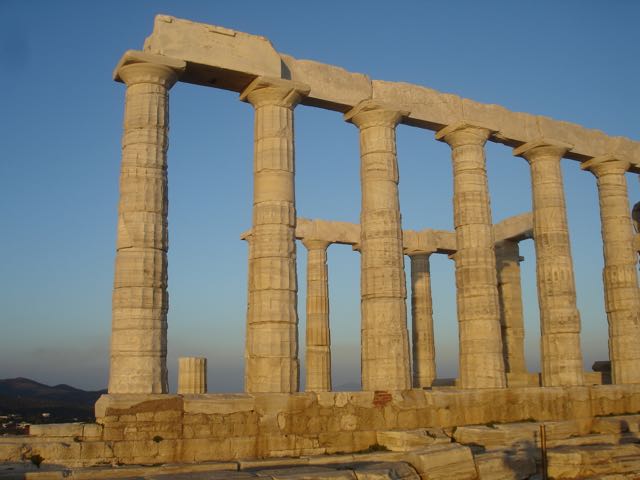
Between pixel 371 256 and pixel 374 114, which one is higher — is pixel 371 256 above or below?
below

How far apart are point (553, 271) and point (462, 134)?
5755 millimetres

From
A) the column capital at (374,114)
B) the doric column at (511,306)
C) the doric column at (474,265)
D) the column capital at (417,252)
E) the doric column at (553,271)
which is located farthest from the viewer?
the column capital at (417,252)

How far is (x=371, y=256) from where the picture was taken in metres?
20.6

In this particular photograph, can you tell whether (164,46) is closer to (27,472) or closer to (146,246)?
(146,246)

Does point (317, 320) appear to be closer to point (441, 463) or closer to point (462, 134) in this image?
point (462, 134)

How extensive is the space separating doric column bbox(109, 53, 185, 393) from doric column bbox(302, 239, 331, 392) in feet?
46.4

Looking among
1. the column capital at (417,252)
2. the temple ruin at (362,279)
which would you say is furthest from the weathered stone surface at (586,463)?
the column capital at (417,252)

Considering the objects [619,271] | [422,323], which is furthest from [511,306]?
[619,271]

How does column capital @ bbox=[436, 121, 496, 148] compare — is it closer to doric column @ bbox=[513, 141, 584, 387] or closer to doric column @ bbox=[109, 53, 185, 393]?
doric column @ bbox=[513, 141, 584, 387]

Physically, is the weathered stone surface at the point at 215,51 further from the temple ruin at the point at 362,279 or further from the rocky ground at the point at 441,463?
the rocky ground at the point at 441,463

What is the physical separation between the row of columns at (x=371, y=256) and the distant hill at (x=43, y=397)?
22365mm

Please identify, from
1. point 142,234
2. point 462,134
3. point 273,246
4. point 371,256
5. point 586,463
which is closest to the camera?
point 586,463

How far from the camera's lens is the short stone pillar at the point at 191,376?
71.8 ft

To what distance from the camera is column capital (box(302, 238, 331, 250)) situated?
31402 mm
